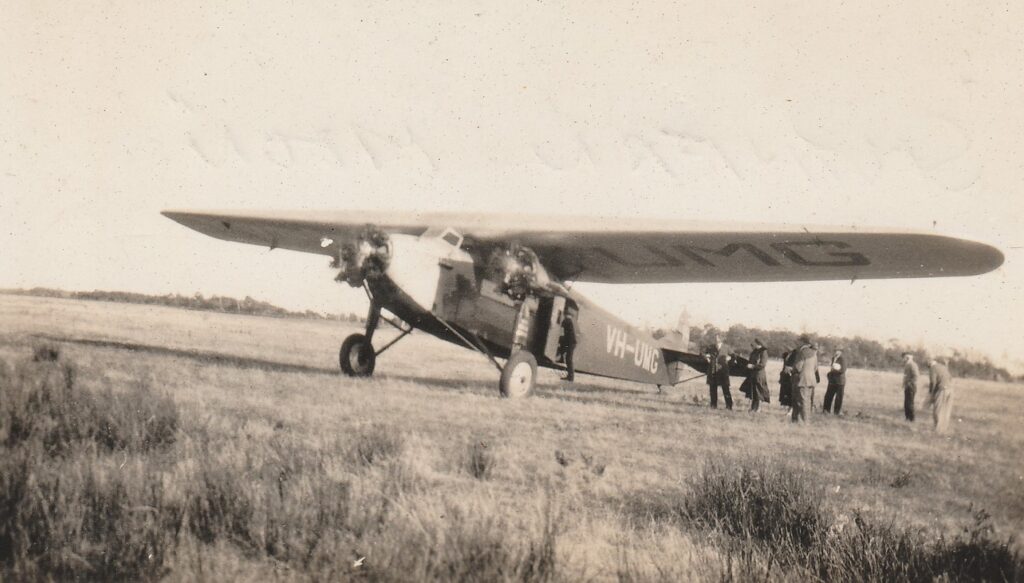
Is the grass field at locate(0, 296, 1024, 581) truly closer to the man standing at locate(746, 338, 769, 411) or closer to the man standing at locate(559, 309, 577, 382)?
the man standing at locate(559, 309, 577, 382)

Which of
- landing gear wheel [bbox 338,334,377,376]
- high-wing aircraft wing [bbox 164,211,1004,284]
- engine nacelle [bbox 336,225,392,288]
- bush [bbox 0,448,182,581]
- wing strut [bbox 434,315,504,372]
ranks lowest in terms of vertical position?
bush [bbox 0,448,182,581]

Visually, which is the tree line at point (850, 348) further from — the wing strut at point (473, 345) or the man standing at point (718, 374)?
the wing strut at point (473, 345)

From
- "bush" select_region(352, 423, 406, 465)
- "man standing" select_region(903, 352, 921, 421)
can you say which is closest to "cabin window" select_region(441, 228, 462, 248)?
"bush" select_region(352, 423, 406, 465)

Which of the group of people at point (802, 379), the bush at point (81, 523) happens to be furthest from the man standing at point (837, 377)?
the bush at point (81, 523)

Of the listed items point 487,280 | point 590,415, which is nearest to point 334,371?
point 487,280

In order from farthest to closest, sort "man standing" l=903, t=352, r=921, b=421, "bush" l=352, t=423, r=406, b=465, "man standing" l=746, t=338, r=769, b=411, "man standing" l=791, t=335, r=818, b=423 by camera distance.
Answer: "man standing" l=746, t=338, r=769, b=411, "man standing" l=903, t=352, r=921, b=421, "man standing" l=791, t=335, r=818, b=423, "bush" l=352, t=423, r=406, b=465

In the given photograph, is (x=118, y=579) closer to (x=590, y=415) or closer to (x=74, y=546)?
(x=74, y=546)
